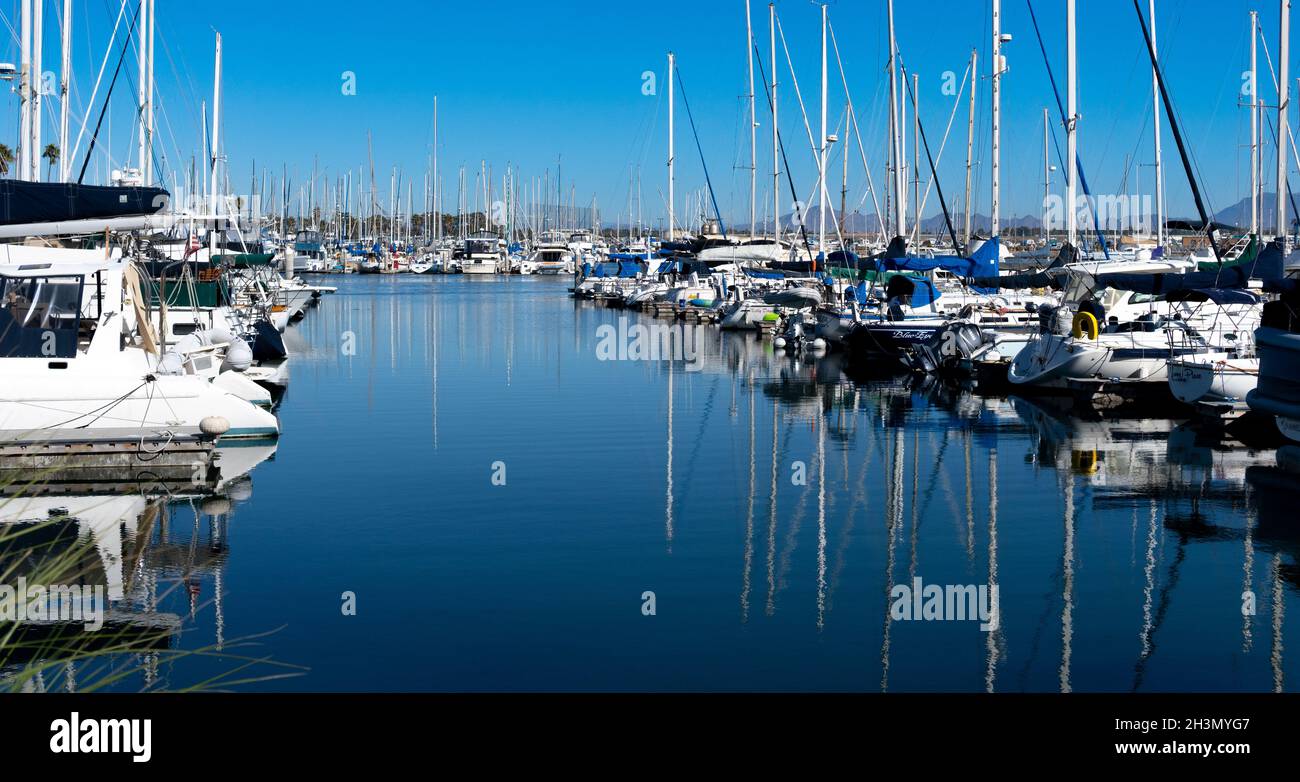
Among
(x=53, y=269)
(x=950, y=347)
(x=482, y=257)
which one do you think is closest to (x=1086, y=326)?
(x=950, y=347)

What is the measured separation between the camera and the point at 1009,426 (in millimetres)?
25438

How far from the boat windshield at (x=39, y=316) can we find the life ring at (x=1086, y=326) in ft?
61.3

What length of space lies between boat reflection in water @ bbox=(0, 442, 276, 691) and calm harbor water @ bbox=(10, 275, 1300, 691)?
116 mm

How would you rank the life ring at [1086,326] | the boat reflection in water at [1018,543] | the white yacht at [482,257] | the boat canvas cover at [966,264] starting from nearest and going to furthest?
the boat reflection in water at [1018,543] → the life ring at [1086,326] → the boat canvas cover at [966,264] → the white yacht at [482,257]

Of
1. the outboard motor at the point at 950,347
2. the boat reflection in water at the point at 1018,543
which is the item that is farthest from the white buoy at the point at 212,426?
the outboard motor at the point at 950,347

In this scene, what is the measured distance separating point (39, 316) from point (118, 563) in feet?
23.1

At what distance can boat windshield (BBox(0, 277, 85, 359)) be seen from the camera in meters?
19.0

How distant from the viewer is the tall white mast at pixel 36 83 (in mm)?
28922

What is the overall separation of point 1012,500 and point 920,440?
5.70 m

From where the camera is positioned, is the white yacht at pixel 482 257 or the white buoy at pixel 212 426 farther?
the white yacht at pixel 482 257

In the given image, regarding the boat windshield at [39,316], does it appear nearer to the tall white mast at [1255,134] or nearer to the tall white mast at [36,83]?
the tall white mast at [36,83]
